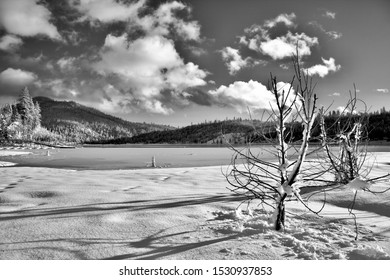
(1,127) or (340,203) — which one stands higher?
(1,127)

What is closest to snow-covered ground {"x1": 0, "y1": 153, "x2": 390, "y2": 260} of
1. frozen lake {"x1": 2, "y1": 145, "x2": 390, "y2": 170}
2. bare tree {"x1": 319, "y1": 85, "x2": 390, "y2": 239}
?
bare tree {"x1": 319, "y1": 85, "x2": 390, "y2": 239}

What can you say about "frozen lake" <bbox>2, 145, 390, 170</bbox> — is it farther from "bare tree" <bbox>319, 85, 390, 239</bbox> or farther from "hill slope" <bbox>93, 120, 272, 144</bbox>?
"hill slope" <bbox>93, 120, 272, 144</bbox>

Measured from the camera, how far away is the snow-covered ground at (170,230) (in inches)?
101

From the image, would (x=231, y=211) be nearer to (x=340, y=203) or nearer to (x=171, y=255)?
(x=171, y=255)

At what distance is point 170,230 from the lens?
305 centimetres

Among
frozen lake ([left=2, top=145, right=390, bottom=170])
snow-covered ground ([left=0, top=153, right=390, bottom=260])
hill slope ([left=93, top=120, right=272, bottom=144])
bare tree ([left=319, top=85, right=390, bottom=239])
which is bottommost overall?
frozen lake ([left=2, top=145, right=390, bottom=170])

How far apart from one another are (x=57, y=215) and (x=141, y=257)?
1671mm

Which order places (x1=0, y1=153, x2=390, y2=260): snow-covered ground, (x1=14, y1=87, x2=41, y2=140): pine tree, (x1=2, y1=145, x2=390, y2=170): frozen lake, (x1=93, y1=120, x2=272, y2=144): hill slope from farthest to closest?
(x1=93, y1=120, x2=272, y2=144): hill slope → (x1=14, y1=87, x2=41, y2=140): pine tree → (x1=2, y1=145, x2=390, y2=170): frozen lake → (x1=0, y1=153, x2=390, y2=260): snow-covered ground

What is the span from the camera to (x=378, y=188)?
19.3 ft

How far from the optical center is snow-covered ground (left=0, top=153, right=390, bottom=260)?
8.41 ft

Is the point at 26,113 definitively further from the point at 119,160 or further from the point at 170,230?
the point at 170,230

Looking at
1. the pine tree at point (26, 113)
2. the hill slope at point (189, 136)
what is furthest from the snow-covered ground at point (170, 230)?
the hill slope at point (189, 136)

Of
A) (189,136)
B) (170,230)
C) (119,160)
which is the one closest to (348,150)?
(170,230)

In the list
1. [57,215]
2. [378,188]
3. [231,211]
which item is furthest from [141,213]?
[378,188]
